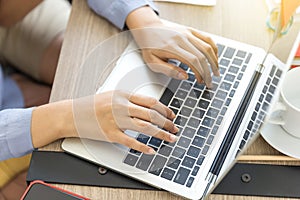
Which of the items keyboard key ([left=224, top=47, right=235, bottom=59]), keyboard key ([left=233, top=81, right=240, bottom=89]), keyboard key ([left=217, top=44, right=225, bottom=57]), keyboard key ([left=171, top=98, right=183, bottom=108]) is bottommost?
keyboard key ([left=233, top=81, right=240, bottom=89])

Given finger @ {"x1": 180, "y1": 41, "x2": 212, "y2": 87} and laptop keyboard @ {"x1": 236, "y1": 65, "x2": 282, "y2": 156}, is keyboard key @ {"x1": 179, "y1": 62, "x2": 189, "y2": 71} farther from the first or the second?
laptop keyboard @ {"x1": 236, "y1": 65, "x2": 282, "y2": 156}

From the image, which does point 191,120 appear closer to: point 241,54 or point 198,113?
point 198,113

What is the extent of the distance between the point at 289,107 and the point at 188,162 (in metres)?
0.18

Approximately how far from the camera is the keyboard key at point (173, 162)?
2.80 feet

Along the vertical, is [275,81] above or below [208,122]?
above

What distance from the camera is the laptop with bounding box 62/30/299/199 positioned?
2.71 feet

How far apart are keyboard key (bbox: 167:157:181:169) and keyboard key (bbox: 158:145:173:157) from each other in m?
0.01

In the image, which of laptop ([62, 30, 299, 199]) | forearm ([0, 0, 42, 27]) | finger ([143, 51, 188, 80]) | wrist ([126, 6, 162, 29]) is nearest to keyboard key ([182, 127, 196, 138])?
laptop ([62, 30, 299, 199])

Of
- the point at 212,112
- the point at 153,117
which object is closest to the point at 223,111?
the point at 212,112

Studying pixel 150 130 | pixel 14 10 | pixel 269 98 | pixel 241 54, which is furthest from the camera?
pixel 14 10

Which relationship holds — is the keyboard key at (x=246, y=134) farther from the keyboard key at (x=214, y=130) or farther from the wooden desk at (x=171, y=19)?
the wooden desk at (x=171, y=19)

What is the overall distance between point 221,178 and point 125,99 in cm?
22

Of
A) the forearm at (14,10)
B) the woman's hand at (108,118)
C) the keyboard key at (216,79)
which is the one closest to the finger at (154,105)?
the woman's hand at (108,118)

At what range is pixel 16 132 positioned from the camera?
2.99 ft
